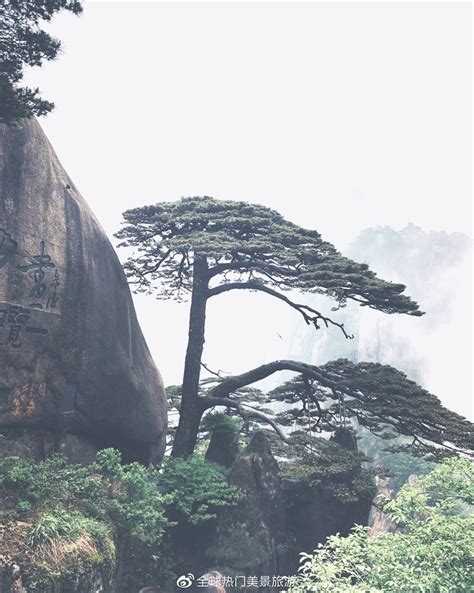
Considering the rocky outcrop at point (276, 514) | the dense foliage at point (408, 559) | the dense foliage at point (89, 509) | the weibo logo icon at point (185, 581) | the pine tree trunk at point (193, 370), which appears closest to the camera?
the dense foliage at point (408, 559)

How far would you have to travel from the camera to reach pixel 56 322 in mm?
9992

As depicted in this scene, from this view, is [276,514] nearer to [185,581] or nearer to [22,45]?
[185,581]

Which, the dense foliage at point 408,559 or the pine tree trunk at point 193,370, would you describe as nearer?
the dense foliage at point 408,559

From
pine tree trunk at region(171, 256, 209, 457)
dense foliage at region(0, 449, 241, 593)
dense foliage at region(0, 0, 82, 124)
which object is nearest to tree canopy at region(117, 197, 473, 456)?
pine tree trunk at region(171, 256, 209, 457)

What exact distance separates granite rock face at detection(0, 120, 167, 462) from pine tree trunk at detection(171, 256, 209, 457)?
5.87ft

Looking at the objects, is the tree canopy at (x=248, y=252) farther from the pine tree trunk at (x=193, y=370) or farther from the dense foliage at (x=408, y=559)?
the dense foliage at (x=408, y=559)

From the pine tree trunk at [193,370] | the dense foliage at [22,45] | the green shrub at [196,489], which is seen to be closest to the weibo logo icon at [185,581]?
the green shrub at [196,489]

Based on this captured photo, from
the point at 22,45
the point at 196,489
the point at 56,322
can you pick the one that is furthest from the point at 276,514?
the point at 22,45

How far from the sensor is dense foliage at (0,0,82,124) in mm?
7566

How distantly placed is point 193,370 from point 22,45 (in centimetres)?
980

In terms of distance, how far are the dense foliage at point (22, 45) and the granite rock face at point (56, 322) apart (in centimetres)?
209

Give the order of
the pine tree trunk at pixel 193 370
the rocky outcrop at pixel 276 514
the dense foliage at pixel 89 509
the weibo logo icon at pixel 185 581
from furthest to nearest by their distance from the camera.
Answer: the pine tree trunk at pixel 193 370, the rocky outcrop at pixel 276 514, the weibo logo icon at pixel 185 581, the dense foliage at pixel 89 509

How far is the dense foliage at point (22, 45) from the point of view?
7.57 metres

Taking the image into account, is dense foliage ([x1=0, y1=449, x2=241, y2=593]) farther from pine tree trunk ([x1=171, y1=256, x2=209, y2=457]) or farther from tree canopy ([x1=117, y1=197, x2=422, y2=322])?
tree canopy ([x1=117, y1=197, x2=422, y2=322])
